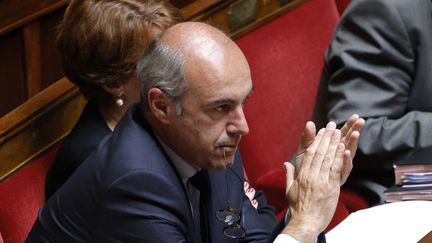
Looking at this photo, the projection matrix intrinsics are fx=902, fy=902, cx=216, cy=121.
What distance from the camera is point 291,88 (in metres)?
2.23

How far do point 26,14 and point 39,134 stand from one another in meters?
0.50

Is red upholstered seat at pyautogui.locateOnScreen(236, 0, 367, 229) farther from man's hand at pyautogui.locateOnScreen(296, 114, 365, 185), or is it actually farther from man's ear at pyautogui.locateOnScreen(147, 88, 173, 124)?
man's ear at pyautogui.locateOnScreen(147, 88, 173, 124)

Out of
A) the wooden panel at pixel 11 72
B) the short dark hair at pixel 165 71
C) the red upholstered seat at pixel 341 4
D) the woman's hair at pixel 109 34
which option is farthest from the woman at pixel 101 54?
the red upholstered seat at pixel 341 4

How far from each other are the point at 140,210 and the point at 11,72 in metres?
0.95

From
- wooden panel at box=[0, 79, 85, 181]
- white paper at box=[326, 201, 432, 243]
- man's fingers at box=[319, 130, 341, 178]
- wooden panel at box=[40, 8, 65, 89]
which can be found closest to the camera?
man's fingers at box=[319, 130, 341, 178]

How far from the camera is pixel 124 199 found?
1302 millimetres

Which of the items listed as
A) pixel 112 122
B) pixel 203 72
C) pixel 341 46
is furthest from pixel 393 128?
pixel 203 72

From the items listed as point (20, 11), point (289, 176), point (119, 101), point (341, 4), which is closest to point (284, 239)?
point (289, 176)

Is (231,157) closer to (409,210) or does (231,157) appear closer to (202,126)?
(202,126)

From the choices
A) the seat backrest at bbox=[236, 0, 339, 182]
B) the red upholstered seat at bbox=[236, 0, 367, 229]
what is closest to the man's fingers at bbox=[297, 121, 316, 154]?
the red upholstered seat at bbox=[236, 0, 367, 229]

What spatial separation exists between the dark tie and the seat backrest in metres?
0.63

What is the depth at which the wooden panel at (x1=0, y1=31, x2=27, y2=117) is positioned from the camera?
2.09 meters

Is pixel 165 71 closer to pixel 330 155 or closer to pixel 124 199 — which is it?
pixel 124 199

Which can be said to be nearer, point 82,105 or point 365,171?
point 82,105
